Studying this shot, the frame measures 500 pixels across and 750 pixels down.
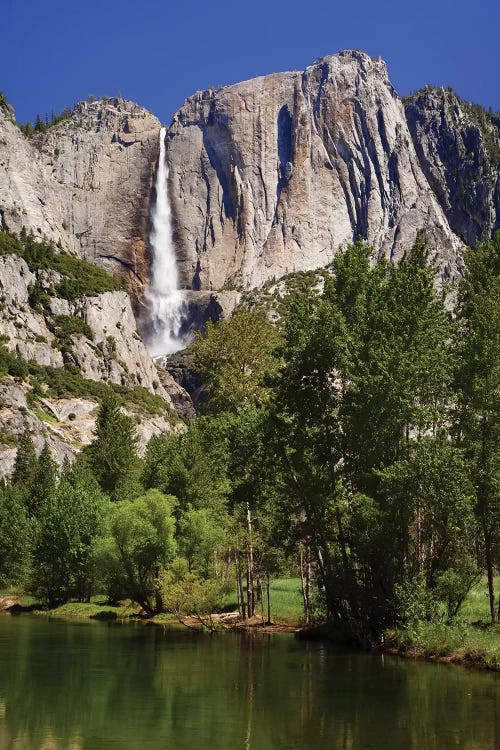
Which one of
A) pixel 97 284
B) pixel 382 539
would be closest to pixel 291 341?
pixel 382 539

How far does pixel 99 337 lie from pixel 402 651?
119 m

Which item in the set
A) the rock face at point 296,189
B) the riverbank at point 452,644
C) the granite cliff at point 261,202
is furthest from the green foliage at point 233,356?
the rock face at point 296,189

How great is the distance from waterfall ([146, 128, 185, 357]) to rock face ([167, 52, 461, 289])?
8.39 feet

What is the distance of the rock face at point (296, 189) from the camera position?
620 feet

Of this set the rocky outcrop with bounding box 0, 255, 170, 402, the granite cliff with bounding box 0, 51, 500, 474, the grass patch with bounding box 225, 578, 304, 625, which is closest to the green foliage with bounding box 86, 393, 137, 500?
the grass patch with bounding box 225, 578, 304, 625

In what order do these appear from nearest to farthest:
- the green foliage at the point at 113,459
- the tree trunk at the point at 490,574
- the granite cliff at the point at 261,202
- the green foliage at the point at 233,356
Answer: the tree trunk at the point at 490,574
the green foliage at the point at 233,356
the green foliage at the point at 113,459
the granite cliff at the point at 261,202

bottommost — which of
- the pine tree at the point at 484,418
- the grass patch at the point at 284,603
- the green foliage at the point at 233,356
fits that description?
the grass patch at the point at 284,603

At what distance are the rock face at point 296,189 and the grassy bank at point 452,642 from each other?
497ft

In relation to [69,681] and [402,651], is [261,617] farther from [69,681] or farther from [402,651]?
[69,681]

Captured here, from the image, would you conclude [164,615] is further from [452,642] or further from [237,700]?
[237,700]

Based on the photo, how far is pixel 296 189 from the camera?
19238 centimetres

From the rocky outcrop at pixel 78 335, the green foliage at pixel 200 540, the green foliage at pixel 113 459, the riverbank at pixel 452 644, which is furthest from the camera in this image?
the rocky outcrop at pixel 78 335

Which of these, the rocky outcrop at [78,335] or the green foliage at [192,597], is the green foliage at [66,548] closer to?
the green foliage at [192,597]

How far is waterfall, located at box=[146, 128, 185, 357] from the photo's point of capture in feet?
612
